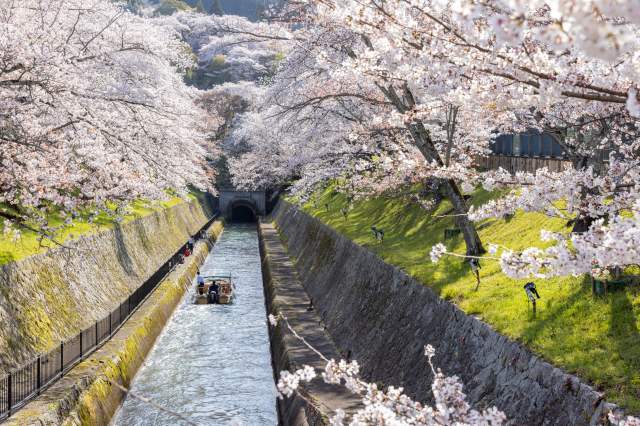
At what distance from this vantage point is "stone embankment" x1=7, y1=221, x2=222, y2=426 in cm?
1327

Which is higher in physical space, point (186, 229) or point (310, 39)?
point (310, 39)

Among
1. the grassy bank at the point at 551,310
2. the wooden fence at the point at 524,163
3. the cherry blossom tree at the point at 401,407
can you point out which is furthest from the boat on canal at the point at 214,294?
the cherry blossom tree at the point at 401,407

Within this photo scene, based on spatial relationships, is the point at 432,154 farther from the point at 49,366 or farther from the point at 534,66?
the point at 534,66

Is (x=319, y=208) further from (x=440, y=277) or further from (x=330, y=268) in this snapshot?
(x=440, y=277)

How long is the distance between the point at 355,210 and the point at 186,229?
78.3 feet

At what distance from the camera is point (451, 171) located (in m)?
14.4

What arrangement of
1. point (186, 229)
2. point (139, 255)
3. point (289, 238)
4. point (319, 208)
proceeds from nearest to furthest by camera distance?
1. point (139, 255)
2. point (319, 208)
3. point (289, 238)
4. point (186, 229)

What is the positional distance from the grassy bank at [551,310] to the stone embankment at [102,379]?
6087mm

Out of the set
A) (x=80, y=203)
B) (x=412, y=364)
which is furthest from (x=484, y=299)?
(x=80, y=203)

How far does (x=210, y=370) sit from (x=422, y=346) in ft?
35.0

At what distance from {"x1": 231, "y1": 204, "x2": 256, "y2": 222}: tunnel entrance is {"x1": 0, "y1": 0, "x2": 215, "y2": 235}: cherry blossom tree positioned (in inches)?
2389

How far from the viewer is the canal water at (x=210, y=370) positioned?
702 inches

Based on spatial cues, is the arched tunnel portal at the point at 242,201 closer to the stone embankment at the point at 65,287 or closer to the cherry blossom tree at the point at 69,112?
the stone embankment at the point at 65,287

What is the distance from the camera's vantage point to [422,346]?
13344 mm
